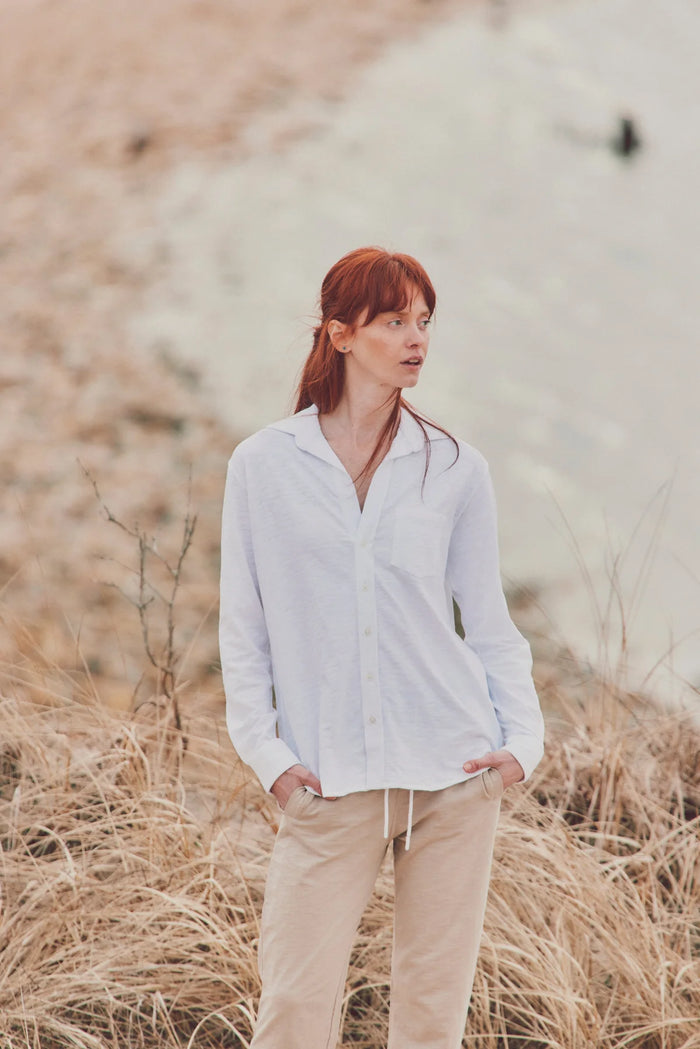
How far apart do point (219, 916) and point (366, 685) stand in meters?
1.06

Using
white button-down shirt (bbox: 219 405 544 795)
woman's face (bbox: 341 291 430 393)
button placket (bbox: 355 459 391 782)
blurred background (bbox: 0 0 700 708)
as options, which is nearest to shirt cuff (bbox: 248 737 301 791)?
white button-down shirt (bbox: 219 405 544 795)

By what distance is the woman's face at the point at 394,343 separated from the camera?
1.68m

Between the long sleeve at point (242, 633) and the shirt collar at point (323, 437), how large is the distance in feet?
0.30

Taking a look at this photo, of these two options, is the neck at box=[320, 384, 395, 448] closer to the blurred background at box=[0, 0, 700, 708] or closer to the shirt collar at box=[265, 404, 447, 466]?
the shirt collar at box=[265, 404, 447, 466]

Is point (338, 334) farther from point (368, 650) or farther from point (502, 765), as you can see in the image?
point (502, 765)

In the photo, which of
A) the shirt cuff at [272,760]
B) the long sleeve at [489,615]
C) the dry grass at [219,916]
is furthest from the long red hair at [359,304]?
the dry grass at [219,916]

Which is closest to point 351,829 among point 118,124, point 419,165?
point 419,165

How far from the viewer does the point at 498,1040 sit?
2.40 m

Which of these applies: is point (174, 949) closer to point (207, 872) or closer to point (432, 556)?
point (207, 872)

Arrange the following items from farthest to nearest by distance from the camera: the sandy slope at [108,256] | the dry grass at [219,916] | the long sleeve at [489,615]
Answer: the sandy slope at [108,256] → the dry grass at [219,916] → the long sleeve at [489,615]

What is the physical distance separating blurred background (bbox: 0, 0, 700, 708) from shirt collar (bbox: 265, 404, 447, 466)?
3058 millimetres

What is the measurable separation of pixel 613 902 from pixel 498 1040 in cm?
36

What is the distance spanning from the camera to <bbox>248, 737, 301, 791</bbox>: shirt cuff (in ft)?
5.29

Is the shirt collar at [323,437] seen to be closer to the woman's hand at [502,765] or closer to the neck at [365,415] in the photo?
the neck at [365,415]
